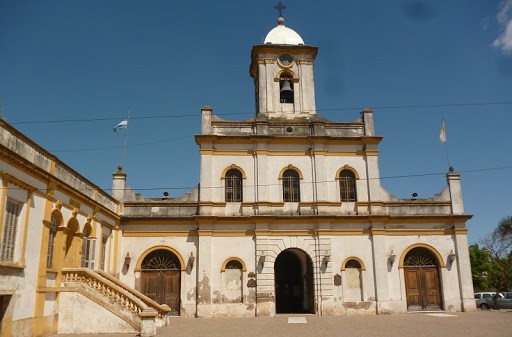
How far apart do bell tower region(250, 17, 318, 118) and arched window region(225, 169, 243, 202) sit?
13.1ft

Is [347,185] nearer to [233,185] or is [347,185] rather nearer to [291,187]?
[291,187]

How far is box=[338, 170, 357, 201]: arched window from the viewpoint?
75.5ft

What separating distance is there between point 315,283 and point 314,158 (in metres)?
6.29

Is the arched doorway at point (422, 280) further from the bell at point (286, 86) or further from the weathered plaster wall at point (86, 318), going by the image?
the weathered plaster wall at point (86, 318)

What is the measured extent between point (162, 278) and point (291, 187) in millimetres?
7877

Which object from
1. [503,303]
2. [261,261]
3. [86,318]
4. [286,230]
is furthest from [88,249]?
[503,303]

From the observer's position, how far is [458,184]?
2339 centimetres

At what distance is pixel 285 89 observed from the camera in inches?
985

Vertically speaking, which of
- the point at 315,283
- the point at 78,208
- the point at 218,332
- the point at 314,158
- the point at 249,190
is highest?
the point at 314,158

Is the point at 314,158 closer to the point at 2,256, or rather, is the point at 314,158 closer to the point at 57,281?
the point at 57,281

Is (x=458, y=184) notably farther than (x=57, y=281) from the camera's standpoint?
Yes

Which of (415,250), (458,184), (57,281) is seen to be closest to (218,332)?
(57,281)

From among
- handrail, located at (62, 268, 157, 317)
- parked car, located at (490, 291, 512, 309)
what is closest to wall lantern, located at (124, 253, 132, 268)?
handrail, located at (62, 268, 157, 317)

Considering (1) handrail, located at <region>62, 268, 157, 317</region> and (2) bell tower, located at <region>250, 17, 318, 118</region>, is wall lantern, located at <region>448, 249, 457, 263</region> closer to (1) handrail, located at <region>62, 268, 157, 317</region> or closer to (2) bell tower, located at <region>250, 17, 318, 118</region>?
(2) bell tower, located at <region>250, 17, 318, 118</region>
